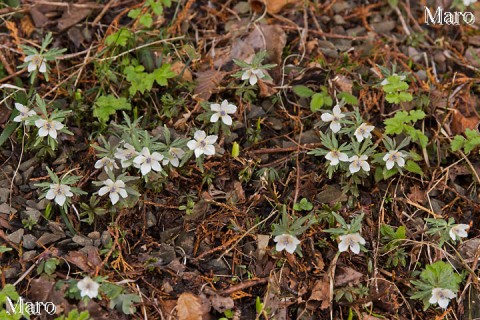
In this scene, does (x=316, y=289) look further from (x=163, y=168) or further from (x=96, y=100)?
(x=96, y=100)

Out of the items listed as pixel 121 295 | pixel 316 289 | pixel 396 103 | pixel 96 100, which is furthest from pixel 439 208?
pixel 96 100

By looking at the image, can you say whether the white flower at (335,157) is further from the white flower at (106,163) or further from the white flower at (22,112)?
the white flower at (22,112)

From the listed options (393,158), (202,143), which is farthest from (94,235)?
(393,158)

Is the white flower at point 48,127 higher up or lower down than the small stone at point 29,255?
higher up

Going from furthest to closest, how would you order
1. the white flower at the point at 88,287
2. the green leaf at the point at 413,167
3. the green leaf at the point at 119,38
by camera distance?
the green leaf at the point at 119,38, the green leaf at the point at 413,167, the white flower at the point at 88,287

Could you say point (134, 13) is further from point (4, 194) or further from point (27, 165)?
point (4, 194)

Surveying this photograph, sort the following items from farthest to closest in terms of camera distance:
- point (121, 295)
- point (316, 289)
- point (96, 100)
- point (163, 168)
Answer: point (96, 100) < point (163, 168) < point (316, 289) < point (121, 295)

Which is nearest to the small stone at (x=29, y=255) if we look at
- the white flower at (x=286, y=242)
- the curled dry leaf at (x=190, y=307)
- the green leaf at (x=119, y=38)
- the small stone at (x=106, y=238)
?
the small stone at (x=106, y=238)
